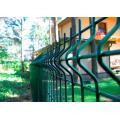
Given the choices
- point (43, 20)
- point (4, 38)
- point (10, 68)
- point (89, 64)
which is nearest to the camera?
point (89, 64)

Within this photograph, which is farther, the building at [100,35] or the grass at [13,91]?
the building at [100,35]

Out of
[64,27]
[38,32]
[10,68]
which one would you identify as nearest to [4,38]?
[10,68]

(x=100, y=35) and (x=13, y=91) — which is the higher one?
(x=100, y=35)

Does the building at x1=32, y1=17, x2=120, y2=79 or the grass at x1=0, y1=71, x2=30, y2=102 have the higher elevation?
the building at x1=32, y1=17, x2=120, y2=79

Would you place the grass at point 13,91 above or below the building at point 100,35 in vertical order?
below

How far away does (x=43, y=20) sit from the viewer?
3706cm

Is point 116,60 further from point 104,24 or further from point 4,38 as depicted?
point 4,38

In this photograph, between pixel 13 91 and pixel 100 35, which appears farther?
pixel 100 35

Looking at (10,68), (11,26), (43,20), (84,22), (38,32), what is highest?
(43,20)

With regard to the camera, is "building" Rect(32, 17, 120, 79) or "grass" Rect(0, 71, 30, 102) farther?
"building" Rect(32, 17, 120, 79)
